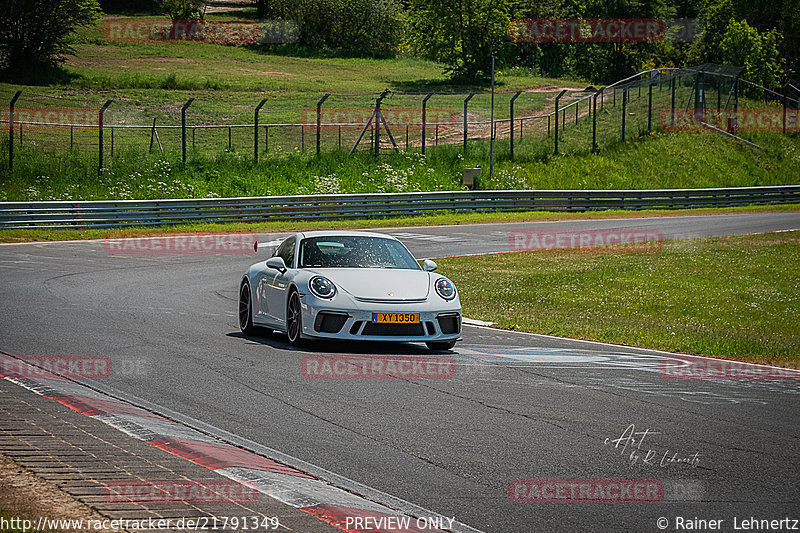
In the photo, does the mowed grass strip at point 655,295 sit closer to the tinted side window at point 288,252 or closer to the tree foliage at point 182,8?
the tinted side window at point 288,252

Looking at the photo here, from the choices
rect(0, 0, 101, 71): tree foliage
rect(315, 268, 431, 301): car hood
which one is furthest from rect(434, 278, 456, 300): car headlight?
rect(0, 0, 101, 71): tree foliage

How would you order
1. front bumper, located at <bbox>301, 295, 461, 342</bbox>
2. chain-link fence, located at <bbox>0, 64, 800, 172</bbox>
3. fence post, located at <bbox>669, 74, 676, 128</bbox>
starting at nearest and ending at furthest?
1. front bumper, located at <bbox>301, 295, 461, 342</bbox>
2. chain-link fence, located at <bbox>0, 64, 800, 172</bbox>
3. fence post, located at <bbox>669, 74, 676, 128</bbox>

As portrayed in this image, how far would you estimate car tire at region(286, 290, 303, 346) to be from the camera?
37.4ft

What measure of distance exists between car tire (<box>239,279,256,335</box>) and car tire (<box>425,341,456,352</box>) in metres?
2.38

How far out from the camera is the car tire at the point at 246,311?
12.8 metres

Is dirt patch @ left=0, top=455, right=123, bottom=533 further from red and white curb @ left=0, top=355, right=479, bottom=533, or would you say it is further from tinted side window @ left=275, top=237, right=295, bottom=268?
tinted side window @ left=275, top=237, right=295, bottom=268

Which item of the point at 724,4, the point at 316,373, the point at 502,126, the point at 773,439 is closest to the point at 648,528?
the point at 773,439

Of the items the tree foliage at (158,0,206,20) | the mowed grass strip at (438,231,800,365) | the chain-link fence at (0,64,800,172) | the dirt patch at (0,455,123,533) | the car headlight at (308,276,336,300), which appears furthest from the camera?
the tree foliage at (158,0,206,20)

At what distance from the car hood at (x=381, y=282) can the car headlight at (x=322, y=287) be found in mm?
91

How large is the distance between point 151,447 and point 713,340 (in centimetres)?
868

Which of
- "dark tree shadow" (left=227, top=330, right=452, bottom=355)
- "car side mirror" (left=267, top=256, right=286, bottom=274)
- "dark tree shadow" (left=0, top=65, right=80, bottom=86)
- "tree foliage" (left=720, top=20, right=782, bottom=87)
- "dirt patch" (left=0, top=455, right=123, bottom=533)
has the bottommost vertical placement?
"dark tree shadow" (left=227, top=330, right=452, bottom=355)

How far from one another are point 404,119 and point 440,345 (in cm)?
4870

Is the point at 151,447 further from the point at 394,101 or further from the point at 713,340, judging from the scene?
the point at 394,101

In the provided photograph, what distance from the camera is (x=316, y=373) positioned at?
389 inches
